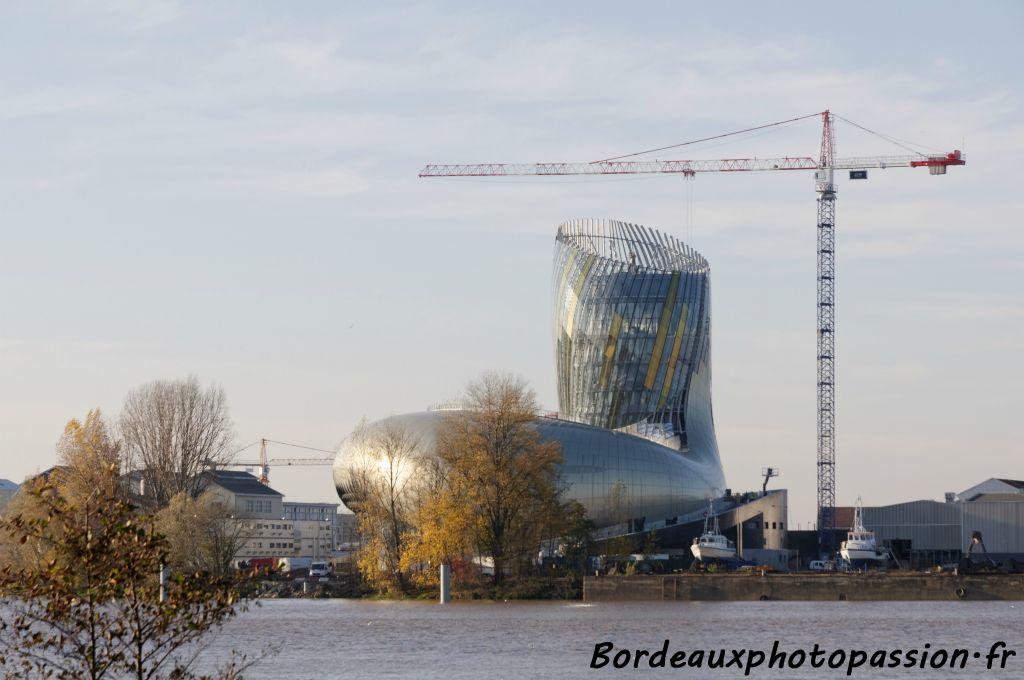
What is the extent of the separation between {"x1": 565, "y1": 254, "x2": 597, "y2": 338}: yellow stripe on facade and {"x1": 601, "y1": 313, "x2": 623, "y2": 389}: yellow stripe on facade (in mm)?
4985

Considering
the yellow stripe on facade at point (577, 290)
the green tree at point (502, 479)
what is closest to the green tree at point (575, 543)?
the green tree at point (502, 479)

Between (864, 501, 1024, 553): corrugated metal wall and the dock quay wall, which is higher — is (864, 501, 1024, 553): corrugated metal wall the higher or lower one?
the higher one

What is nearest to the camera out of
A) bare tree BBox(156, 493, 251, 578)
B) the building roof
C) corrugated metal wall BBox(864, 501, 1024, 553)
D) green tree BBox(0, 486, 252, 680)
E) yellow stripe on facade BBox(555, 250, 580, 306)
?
green tree BBox(0, 486, 252, 680)

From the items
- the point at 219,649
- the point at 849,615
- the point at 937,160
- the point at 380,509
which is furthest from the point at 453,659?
the point at 937,160

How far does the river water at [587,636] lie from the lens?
44.3 m

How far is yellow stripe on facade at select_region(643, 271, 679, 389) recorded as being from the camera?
154m

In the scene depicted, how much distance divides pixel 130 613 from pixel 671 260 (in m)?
142

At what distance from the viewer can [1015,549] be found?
4564 inches

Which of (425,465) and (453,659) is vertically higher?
(425,465)

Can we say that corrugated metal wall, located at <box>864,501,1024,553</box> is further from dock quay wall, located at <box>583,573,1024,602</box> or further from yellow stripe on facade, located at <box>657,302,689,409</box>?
dock quay wall, located at <box>583,573,1024,602</box>

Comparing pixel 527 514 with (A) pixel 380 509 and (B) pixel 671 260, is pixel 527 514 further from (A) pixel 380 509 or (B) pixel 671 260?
(B) pixel 671 260

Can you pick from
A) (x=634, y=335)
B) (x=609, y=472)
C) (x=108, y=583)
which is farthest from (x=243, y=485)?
(x=108, y=583)

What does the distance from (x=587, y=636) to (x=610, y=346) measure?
329 feet

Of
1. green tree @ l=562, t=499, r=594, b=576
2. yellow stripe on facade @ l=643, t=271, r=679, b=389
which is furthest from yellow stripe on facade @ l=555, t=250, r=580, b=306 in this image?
green tree @ l=562, t=499, r=594, b=576
